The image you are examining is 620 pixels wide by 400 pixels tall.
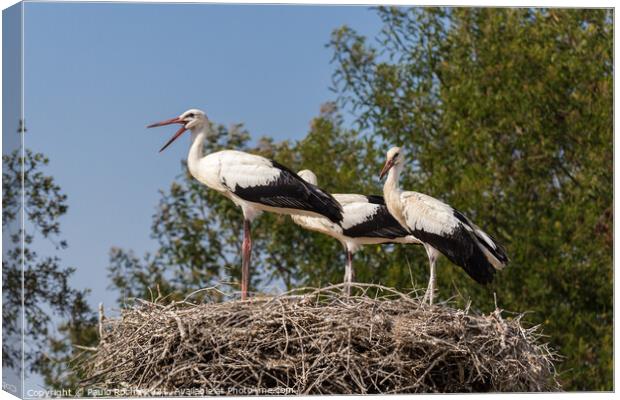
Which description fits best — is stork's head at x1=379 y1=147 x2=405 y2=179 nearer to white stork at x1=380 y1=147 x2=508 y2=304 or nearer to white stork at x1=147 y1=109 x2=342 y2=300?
white stork at x1=380 y1=147 x2=508 y2=304

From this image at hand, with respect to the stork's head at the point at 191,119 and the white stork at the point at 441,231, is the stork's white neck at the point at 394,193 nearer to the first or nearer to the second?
the white stork at the point at 441,231

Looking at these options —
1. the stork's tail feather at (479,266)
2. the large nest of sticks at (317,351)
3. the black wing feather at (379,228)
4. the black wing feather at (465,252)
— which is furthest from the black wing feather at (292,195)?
the large nest of sticks at (317,351)

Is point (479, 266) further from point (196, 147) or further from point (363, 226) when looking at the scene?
point (196, 147)

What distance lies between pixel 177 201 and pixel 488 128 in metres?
3.13

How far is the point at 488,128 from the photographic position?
15.3 metres

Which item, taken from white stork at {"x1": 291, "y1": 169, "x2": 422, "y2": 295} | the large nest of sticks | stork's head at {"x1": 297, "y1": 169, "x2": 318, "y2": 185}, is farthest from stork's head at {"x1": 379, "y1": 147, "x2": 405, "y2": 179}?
the large nest of sticks

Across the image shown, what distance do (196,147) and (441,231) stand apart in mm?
1747

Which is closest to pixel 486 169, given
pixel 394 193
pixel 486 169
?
pixel 486 169

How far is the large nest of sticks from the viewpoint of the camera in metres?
8.67

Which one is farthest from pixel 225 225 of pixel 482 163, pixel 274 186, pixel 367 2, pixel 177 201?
pixel 367 2

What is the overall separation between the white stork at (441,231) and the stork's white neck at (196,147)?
49.0 inches

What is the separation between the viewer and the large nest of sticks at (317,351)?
28.5ft

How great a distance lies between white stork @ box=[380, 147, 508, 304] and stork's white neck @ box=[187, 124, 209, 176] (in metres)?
1.24

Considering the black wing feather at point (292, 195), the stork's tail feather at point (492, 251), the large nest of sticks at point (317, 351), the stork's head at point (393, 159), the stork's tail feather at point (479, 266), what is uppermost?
the stork's head at point (393, 159)
